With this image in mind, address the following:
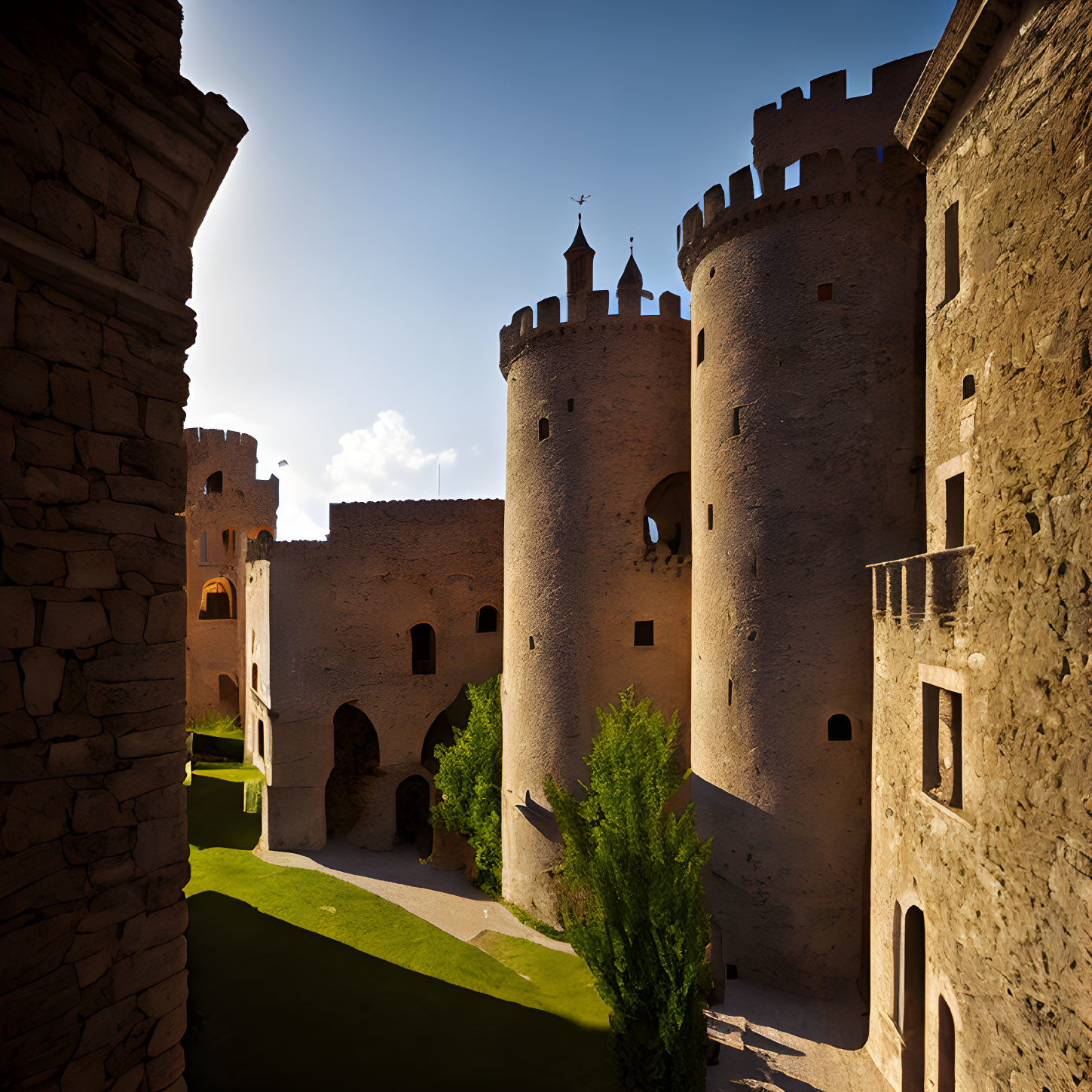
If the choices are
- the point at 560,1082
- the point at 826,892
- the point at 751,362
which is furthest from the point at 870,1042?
the point at 751,362

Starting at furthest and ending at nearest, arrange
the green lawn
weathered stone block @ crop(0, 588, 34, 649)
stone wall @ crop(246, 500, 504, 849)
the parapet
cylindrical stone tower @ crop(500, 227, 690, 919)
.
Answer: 1. stone wall @ crop(246, 500, 504, 849)
2. cylindrical stone tower @ crop(500, 227, 690, 919)
3. the parapet
4. the green lawn
5. weathered stone block @ crop(0, 588, 34, 649)

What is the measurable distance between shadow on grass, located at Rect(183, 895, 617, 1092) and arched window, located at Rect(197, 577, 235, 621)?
72.1 ft

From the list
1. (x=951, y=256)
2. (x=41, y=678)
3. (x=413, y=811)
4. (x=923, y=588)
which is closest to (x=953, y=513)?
(x=923, y=588)

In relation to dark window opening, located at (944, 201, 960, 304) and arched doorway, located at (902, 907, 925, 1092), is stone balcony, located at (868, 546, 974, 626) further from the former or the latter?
arched doorway, located at (902, 907, 925, 1092)

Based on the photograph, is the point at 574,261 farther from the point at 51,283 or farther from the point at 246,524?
the point at 246,524

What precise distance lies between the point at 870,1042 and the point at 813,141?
15399 mm

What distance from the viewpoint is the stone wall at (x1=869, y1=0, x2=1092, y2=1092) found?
564 centimetres

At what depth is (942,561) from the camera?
7.75m

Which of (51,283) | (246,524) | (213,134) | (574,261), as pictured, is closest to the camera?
(51,283)

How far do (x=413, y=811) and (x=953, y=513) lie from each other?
61.5ft

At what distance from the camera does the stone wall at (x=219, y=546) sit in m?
33.5

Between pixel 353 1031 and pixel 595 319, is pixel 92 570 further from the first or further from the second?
pixel 595 319

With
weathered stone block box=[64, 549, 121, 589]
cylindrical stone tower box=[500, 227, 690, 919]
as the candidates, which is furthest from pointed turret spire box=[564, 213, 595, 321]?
weathered stone block box=[64, 549, 121, 589]

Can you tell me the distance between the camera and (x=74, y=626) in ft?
13.0
